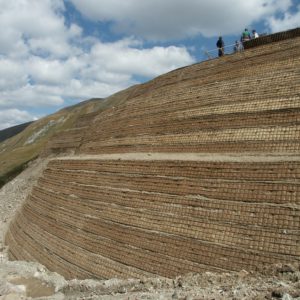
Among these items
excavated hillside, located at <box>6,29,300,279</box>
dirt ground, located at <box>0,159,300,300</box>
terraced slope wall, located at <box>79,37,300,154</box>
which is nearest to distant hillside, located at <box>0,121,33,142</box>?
excavated hillside, located at <box>6,29,300,279</box>

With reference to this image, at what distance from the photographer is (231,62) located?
17375mm

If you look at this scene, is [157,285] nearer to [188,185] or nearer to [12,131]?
[188,185]

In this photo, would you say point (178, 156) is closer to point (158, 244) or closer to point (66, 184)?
point (158, 244)

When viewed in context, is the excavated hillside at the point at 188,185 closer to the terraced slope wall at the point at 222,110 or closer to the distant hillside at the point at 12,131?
the terraced slope wall at the point at 222,110

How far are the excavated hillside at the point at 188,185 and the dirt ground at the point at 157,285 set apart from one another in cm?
49

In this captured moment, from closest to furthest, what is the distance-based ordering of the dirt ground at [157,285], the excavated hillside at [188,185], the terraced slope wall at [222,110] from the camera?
the dirt ground at [157,285], the excavated hillside at [188,185], the terraced slope wall at [222,110]

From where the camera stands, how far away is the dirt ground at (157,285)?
24.5 ft

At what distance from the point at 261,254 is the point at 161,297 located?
8.66 feet

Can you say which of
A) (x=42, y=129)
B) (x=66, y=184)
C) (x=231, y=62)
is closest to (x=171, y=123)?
(x=231, y=62)

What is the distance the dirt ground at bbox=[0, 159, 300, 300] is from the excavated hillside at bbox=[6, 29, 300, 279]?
49 cm

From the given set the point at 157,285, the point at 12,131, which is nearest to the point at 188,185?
the point at 157,285

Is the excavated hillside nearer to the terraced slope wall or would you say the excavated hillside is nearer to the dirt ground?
the terraced slope wall

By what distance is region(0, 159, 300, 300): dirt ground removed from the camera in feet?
24.5

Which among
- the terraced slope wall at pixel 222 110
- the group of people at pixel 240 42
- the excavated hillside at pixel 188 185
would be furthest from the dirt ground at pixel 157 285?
the group of people at pixel 240 42
